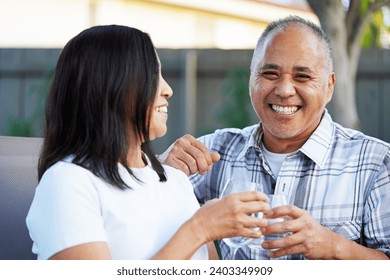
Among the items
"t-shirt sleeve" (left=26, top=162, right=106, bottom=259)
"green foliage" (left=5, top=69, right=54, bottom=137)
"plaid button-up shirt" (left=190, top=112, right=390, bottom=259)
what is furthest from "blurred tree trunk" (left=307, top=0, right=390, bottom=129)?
"t-shirt sleeve" (left=26, top=162, right=106, bottom=259)

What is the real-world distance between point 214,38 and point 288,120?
13.8m

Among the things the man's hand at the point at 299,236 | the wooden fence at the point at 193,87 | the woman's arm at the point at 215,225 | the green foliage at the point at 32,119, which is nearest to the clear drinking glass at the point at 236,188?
the man's hand at the point at 299,236

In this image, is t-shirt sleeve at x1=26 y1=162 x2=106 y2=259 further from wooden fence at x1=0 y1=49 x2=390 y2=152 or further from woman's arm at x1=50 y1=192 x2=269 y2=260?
wooden fence at x1=0 y1=49 x2=390 y2=152

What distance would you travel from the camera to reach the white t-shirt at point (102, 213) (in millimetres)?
1658

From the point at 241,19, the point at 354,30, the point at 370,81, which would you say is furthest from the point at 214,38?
the point at 354,30

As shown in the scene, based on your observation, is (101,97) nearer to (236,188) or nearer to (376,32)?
(236,188)

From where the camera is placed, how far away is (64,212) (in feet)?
5.44

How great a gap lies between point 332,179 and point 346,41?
4331 mm

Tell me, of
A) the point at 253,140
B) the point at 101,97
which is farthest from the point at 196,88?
the point at 101,97

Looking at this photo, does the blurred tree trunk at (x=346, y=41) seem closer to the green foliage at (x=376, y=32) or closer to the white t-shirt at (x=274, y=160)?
the green foliage at (x=376, y=32)

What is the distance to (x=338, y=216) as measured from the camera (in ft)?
7.97

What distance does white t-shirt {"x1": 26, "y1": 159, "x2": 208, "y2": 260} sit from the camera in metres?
1.66

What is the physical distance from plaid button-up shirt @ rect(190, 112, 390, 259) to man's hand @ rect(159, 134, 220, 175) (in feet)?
0.37

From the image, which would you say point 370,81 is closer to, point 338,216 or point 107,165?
point 338,216
